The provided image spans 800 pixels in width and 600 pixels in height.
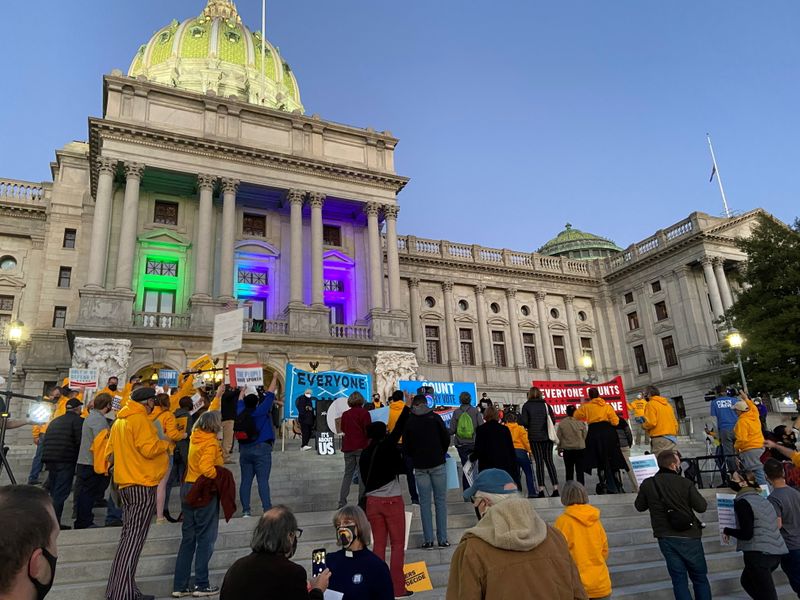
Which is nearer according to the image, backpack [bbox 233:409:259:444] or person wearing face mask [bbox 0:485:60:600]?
person wearing face mask [bbox 0:485:60:600]

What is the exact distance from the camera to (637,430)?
3347 centimetres

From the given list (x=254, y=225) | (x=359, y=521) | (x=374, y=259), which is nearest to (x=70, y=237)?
(x=254, y=225)

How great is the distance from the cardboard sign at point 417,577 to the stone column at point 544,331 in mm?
38266

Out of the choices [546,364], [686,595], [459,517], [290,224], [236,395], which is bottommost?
[686,595]

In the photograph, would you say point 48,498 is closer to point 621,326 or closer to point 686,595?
point 686,595

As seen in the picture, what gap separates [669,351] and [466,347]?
14.8m

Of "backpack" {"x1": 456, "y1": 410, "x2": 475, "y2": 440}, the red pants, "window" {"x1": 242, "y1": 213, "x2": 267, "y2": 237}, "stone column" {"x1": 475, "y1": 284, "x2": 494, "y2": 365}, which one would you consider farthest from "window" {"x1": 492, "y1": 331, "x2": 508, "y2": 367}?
the red pants

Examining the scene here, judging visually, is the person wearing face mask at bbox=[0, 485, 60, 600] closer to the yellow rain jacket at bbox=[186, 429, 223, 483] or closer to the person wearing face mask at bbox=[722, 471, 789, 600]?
the yellow rain jacket at bbox=[186, 429, 223, 483]

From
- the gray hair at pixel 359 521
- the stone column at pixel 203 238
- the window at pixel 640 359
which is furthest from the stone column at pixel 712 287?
the gray hair at pixel 359 521

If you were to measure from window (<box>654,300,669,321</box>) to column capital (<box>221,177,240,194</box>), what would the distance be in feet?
103

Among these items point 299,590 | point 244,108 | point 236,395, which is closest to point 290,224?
point 244,108

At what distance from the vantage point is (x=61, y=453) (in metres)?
8.95

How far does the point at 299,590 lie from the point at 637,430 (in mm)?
34099

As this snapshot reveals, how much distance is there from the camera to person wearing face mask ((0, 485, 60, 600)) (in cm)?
188
